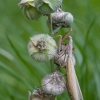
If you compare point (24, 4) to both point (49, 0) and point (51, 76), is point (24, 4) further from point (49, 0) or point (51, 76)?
point (51, 76)

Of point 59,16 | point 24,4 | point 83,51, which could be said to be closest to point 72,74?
point 59,16

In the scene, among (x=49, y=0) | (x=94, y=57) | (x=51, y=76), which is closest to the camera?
(x=49, y=0)

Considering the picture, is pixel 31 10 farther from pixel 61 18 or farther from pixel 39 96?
pixel 39 96

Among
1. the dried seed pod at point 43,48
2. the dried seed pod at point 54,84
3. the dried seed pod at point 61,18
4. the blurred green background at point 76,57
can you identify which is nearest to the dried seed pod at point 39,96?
the dried seed pod at point 54,84

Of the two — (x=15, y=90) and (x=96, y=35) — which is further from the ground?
(x=96, y=35)

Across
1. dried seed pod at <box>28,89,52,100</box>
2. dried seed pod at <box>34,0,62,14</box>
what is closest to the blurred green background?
dried seed pod at <box>28,89,52,100</box>

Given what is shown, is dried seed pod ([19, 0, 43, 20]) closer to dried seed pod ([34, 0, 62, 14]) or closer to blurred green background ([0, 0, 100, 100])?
dried seed pod ([34, 0, 62, 14])

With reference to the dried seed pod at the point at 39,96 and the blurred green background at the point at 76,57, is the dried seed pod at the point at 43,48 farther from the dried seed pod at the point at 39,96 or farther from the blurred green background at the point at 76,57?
the blurred green background at the point at 76,57
